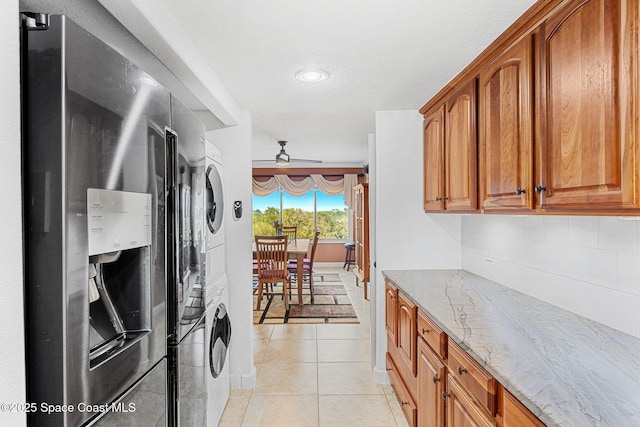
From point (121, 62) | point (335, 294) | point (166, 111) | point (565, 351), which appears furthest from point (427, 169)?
point (335, 294)

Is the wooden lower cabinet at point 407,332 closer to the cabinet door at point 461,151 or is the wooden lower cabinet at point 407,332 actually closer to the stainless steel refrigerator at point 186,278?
the cabinet door at point 461,151

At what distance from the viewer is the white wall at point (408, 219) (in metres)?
3.02

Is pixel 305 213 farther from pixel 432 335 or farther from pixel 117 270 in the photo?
pixel 117 270

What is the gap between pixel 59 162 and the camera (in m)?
0.73

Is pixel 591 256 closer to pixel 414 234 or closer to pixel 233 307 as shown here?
pixel 414 234

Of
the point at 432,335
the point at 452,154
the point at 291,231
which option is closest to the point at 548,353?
the point at 432,335

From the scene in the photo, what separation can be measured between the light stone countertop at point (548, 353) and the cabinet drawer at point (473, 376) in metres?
0.05

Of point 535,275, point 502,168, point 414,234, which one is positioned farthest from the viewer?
point 414,234

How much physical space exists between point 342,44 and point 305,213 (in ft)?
22.1

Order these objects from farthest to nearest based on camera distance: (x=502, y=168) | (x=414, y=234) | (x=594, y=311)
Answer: (x=414, y=234)
(x=502, y=168)
(x=594, y=311)

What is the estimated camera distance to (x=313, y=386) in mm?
3004

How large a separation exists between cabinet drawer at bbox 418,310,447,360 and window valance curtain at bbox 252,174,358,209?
243 inches

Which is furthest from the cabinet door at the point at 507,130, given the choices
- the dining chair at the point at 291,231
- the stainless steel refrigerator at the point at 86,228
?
the dining chair at the point at 291,231

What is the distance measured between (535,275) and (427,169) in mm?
1121
